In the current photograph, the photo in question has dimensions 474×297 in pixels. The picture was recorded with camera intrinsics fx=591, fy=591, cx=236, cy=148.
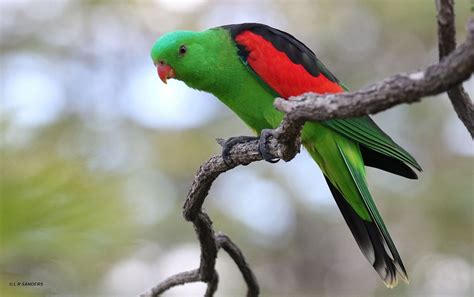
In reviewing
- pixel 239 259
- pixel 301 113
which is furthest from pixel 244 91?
pixel 301 113

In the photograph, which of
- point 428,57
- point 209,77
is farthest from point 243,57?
point 428,57

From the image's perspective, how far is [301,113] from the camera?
176cm

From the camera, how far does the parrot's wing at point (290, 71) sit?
10.4ft

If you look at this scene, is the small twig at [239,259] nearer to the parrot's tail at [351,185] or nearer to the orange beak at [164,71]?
the parrot's tail at [351,185]

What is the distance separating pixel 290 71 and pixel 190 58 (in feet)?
1.97

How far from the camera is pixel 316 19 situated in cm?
911

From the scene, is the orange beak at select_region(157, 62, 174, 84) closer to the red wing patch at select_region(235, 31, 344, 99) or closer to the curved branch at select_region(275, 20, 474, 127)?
the red wing patch at select_region(235, 31, 344, 99)

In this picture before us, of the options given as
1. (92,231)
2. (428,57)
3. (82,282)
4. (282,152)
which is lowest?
(92,231)

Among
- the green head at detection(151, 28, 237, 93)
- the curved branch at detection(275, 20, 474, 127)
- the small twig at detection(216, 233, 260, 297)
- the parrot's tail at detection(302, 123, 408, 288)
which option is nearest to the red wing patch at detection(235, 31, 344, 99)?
the green head at detection(151, 28, 237, 93)

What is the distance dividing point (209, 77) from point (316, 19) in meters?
6.03

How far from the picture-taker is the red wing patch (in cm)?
335

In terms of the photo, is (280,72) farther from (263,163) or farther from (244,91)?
(263,163)

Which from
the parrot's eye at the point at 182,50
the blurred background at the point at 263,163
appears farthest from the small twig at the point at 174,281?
the blurred background at the point at 263,163

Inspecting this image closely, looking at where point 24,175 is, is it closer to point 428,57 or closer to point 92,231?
point 92,231
